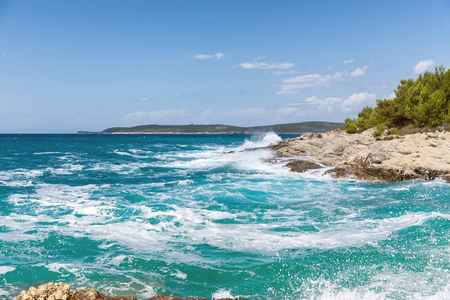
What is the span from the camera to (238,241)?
8641 millimetres

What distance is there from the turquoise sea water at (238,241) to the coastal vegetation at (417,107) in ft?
46.3

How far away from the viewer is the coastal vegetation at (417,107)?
A: 26297mm

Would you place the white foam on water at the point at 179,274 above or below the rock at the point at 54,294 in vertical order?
below

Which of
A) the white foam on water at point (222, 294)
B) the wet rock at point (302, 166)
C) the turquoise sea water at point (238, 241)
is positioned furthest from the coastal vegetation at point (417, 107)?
the white foam on water at point (222, 294)

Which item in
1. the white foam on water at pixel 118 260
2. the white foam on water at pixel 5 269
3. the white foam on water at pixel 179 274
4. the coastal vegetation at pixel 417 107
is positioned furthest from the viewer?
the coastal vegetation at pixel 417 107

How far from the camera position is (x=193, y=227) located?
1009 cm

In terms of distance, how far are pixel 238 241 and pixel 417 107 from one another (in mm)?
25004

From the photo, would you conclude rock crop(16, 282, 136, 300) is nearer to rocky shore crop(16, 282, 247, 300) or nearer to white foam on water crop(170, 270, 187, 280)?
rocky shore crop(16, 282, 247, 300)

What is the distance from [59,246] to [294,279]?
6129 millimetres

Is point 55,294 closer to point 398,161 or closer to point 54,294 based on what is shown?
point 54,294

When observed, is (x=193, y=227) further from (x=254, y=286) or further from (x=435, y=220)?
Answer: (x=435, y=220)

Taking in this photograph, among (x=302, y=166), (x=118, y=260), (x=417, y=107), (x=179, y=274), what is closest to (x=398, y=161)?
(x=302, y=166)

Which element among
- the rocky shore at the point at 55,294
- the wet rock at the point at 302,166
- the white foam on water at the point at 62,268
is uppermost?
the wet rock at the point at 302,166

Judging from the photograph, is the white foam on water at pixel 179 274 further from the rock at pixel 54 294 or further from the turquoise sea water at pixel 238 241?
the rock at pixel 54 294
